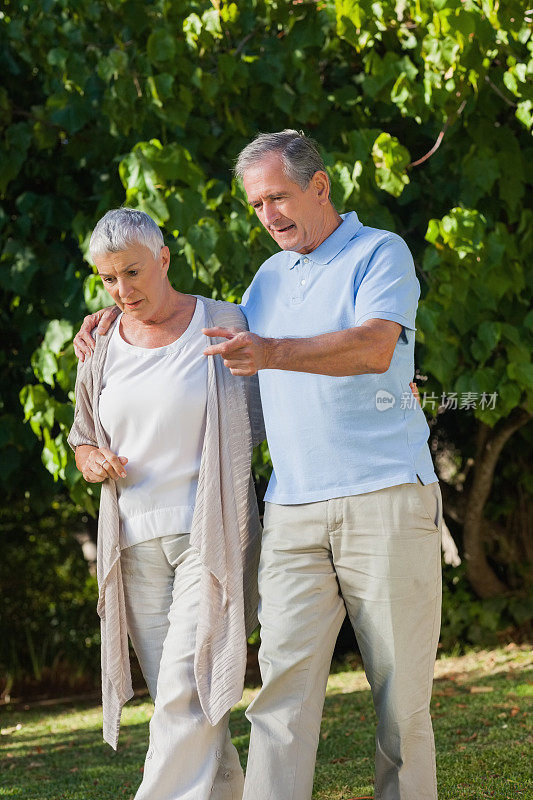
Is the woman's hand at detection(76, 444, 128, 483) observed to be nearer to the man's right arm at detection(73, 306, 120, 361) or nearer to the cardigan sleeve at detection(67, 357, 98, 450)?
the cardigan sleeve at detection(67, 357, 98, 450)

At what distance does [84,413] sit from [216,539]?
51 centimetres

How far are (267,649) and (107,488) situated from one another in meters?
0.57

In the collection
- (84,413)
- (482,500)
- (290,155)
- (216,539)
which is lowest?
(482,500)

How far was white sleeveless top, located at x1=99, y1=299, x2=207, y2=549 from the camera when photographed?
8.20 ft

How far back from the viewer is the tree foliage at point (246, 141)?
3.99 meters

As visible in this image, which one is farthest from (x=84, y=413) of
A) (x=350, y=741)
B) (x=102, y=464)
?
(x=350, y=741)

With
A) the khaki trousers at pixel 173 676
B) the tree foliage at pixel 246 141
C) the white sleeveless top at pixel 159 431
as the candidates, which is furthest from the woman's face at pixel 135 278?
the tree foliage at pixel 246 141

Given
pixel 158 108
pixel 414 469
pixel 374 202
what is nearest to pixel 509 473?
pixel 374 202

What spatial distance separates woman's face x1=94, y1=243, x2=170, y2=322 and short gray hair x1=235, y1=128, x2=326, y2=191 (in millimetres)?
317

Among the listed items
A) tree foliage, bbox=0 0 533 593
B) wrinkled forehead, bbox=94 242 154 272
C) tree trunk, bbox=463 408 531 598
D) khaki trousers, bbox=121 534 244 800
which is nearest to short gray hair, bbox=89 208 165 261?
wrinkled forehead, bbox=94 242 154 272

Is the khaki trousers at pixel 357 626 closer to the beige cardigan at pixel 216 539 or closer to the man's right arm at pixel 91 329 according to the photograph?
the beige cardigan at pixel 216 539

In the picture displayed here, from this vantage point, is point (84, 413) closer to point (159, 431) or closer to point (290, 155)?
point (159, 431)

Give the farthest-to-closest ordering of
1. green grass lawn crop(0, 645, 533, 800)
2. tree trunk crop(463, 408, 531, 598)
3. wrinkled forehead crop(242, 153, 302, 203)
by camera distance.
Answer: tree trunk crop(463, 408, 531, 598), green grass lawn crop(0, 645, 533, 800), wrinkled forehead crop(242, 153, 302, 203)

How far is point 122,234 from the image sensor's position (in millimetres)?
2453
